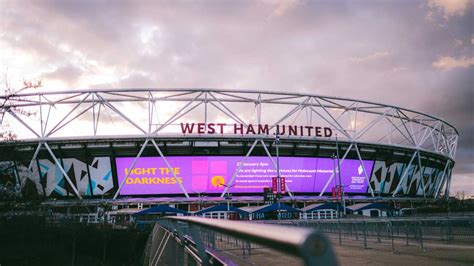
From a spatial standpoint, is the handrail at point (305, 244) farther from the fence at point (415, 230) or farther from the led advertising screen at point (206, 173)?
the led advertising screen at point (206, 173)

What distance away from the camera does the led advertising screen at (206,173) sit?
5897 cm

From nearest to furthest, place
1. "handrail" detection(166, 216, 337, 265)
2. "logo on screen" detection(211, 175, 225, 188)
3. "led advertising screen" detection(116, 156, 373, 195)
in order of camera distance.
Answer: "handrail" detection(166, 216, 337, 265) < "led advertising screen" detection(116, 156, 373, 195) < "logo on screen" detection(211, 175, 225, 188)

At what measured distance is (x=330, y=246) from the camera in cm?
134

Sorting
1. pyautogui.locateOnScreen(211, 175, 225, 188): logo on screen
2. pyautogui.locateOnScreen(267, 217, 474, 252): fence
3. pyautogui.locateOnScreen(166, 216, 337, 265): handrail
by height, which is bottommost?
pyautogui.locateOnScreen(267, 217, 474, 252): fence

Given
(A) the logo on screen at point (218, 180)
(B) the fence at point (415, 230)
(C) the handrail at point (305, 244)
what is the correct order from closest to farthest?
(C) the handrail at point (305, 244) < (B) the fence at point (415, 230) < (A) the logo on screen at point (218, 180)

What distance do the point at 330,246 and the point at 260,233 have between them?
0.42 meters

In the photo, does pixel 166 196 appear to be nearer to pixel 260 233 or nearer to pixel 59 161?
pixel 59 161

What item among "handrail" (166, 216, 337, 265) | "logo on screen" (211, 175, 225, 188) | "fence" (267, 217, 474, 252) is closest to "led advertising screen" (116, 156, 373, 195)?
"logo on screen" (211, 175, 225, 188)

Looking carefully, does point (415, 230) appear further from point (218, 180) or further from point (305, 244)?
point (218, 180)

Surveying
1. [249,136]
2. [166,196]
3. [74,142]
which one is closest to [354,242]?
Result: [249,136]

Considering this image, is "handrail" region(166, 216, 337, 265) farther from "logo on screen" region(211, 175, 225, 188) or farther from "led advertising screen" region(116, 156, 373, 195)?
"logo on screen" region(211, 175, 225, 188)

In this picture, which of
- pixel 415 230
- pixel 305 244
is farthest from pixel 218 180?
pixel 305 244

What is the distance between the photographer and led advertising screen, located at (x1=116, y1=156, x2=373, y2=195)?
5897cm

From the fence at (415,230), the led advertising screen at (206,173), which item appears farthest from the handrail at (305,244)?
the led advertising screen at (206,173)
